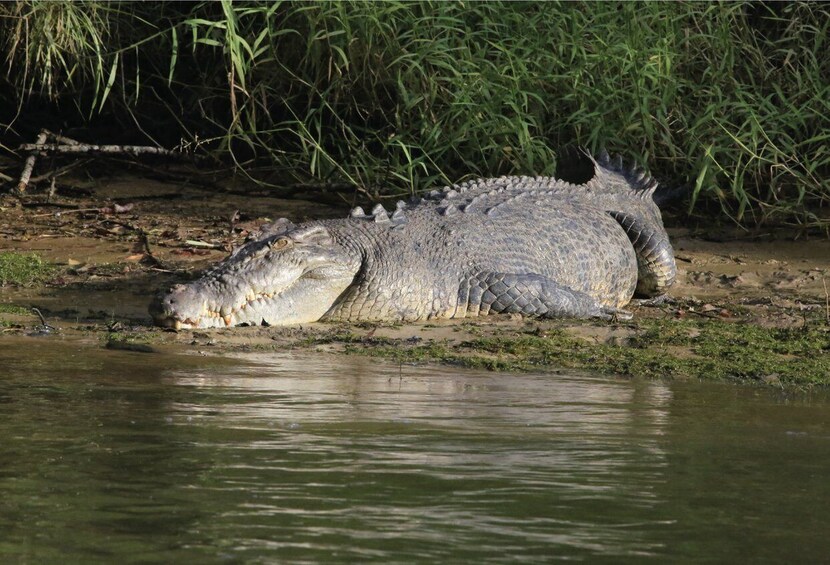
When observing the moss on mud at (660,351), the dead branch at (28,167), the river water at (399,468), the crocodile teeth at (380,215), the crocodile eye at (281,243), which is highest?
the dead branch at (28,167)

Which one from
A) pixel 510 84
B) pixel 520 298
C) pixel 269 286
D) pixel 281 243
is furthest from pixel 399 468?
pixel 510 84

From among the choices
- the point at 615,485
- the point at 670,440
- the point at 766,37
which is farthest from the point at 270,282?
the point at 766,37

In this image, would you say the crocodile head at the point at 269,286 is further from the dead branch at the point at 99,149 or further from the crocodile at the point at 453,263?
the dead branch at the point at 99,149

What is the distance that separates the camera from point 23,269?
7746 millimetres

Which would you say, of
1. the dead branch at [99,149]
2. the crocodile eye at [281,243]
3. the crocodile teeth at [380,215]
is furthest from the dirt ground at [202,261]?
the crocodile teeth at [380,215]

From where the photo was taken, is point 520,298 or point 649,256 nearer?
point 520,298

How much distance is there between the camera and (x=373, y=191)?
9.13 meters

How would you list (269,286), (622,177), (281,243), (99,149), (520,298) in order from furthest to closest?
(99,149) < (622,177) < (520,298) < (281,243) < (269,286)

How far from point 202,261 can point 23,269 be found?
105 centimetres

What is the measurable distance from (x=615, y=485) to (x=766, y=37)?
680 cm

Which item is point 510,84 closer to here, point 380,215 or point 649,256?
point 649,256

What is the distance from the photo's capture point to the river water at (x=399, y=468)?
2.83 metres

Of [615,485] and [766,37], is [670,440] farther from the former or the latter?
[766,37]

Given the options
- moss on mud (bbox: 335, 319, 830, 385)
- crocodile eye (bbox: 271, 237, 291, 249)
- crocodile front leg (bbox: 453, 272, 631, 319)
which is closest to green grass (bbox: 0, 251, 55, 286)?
crocodile eye (bbox: 271, 237, 291, 249)
